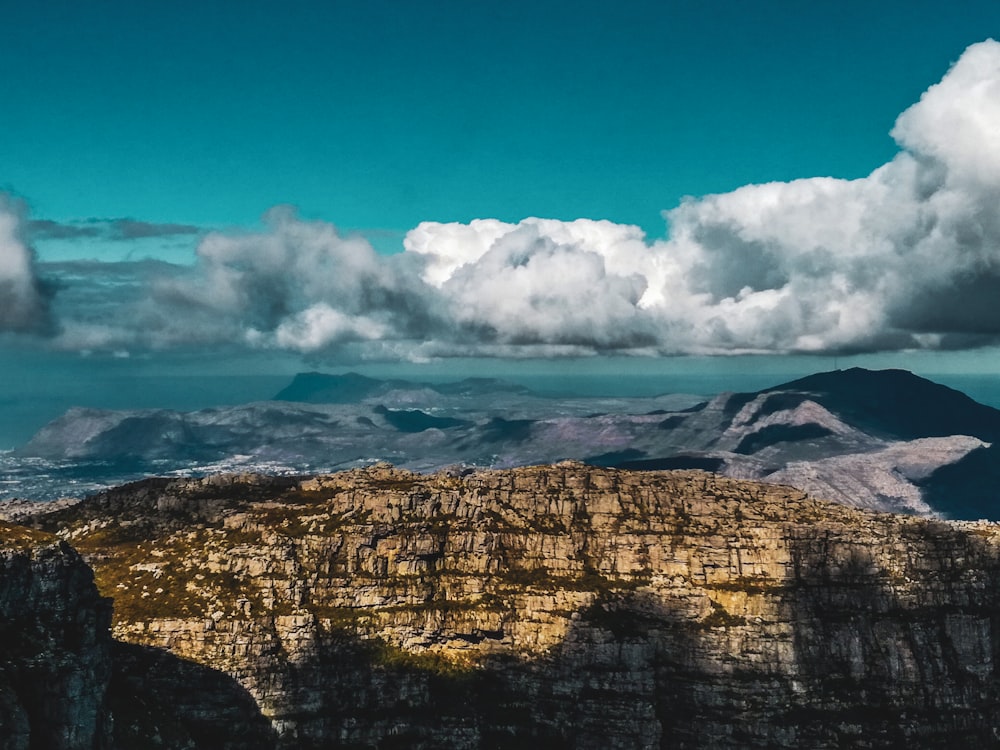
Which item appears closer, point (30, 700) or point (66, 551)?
point (30, 700)

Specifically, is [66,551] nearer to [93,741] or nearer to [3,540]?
[3,540]

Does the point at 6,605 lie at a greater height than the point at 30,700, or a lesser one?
greater

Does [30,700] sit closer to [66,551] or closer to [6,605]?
[6,605]

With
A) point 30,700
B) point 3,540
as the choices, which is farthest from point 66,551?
point 30,700

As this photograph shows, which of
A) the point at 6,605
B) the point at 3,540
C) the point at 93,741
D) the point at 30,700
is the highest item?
the point at 3,540

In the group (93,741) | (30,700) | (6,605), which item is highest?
(6,605)

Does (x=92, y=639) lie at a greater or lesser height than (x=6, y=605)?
lesser

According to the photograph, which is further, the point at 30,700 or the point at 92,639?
the point at 92,639

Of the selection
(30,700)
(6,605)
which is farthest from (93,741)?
(6,605)

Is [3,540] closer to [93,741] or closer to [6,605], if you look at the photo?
[6,605]
